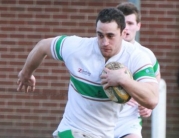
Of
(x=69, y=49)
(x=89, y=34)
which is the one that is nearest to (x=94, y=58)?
(x=69, y=49)

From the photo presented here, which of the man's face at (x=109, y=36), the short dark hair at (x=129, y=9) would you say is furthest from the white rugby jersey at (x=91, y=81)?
the short dark hair at (x=129, y=9)

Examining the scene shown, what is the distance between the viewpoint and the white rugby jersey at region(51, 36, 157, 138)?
18.0 ft

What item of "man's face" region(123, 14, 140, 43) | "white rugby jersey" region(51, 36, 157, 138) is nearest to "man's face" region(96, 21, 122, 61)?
"white rugby jersey" region(51, 36, 157, 138)

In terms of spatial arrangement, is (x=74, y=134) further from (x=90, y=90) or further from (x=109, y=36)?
(x=109, y=36)

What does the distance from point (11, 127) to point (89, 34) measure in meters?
1.89

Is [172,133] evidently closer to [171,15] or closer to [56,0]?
[171,15]

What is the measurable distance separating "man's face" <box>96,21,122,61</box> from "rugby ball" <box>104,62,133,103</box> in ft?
0.52

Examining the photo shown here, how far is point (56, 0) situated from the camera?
10453mm

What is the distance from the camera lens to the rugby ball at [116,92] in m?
5.24

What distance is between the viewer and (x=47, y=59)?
10.5 m

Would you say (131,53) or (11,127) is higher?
(131,53)

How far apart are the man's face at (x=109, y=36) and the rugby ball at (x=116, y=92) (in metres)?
0.16

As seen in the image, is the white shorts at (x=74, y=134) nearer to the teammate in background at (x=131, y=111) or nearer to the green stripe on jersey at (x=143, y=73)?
the green stripe on jersey at (x=143, y=73)

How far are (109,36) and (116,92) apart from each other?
1.51 ft
